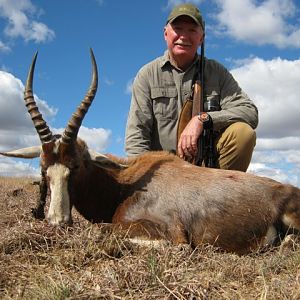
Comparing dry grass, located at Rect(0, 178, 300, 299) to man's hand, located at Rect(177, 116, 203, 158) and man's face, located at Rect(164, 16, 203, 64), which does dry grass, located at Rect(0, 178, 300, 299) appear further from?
man's face, located at Rect(164, 16, 203, 64)

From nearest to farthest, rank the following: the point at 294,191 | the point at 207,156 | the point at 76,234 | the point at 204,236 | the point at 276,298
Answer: the point at 276,298, the point at 76,234, the point at 204,236, the point at 294,191, the point at 207,156

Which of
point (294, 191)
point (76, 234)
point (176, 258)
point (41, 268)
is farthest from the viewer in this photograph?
point (294, 191)

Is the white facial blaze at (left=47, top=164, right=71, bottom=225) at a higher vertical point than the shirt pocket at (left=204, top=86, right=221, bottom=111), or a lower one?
lower

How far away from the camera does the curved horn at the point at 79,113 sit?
476 centimetres

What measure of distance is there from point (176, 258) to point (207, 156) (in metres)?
2.64

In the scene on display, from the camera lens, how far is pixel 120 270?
10.3ft

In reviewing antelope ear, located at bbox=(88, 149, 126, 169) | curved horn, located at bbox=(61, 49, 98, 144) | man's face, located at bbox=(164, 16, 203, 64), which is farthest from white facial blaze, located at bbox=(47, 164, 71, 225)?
man's face, located at bbox=(164, 16, 203, 64)

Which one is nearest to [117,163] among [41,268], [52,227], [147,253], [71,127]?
[71,127]

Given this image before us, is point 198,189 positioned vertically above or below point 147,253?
above

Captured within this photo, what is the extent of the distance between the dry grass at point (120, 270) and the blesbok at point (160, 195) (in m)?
0.33

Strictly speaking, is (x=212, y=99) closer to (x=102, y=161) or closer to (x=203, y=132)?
(x=203, y=132)

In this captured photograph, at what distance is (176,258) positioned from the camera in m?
3.64

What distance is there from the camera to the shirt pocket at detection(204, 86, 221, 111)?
20.6 ft

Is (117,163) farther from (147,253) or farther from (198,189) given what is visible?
(147,253)
